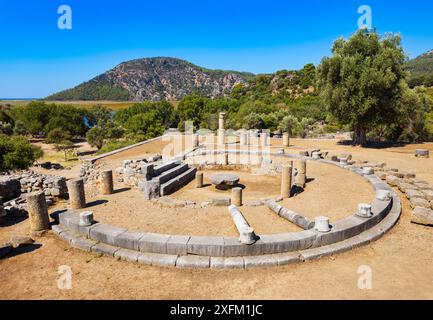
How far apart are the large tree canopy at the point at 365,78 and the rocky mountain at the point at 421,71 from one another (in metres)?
3.56

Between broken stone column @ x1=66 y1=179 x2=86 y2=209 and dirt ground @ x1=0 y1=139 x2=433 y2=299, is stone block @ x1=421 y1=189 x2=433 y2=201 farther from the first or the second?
broken stone column @ x1=66 y1=179 x2=86 y2=209

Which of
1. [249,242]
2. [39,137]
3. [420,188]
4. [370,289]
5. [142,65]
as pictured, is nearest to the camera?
[370,289]

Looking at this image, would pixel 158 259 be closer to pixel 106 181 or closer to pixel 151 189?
pixel 151 189

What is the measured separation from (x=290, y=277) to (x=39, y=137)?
58.9 meters

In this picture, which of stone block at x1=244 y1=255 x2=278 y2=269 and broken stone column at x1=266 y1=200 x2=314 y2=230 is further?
broken stone column at x1=266 y1=200 x2=314 y2=230

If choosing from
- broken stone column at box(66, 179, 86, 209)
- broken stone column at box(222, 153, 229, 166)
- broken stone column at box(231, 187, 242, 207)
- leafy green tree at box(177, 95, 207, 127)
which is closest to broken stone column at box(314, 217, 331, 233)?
broken stone column at box(231, 187, 242, 207)

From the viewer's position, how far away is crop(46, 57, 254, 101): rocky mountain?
159 metres

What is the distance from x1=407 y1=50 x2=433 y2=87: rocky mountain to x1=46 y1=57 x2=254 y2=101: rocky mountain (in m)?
85.0

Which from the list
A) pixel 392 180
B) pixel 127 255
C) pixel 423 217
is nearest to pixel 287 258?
pixel 127 255

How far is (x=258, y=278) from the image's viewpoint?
20.5 feet

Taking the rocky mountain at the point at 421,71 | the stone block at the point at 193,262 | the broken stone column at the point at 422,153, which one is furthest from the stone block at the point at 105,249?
the rocky mountain at the point at 421,71

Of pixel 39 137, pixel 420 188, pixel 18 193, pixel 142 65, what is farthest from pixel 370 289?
pixel 142 65

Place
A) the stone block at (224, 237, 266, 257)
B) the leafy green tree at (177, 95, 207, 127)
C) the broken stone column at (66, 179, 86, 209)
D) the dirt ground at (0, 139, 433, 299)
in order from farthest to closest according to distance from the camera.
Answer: the leafy green tree at (177, 95, 207, 127), the broken stone column at (66, 179, 86, 209), the stone block at (224, 237, 266, 257), the dirt ground at (0, 139, 433, 299)
